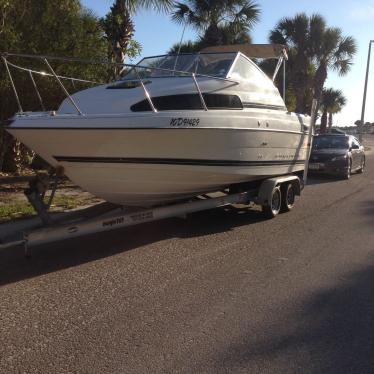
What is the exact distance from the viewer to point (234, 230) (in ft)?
26.2

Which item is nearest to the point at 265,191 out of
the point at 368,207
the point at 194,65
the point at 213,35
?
the point at 194,65

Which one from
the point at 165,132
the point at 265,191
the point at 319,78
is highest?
the point at 319,78

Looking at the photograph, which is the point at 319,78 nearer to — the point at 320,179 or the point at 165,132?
the point at 320,179

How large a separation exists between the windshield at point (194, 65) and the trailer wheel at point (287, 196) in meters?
2.63

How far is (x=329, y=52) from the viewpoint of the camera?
31.2m

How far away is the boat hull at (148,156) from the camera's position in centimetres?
593

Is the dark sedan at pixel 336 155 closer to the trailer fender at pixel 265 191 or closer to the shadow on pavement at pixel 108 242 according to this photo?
the shadow on pavement at pixel 108 242

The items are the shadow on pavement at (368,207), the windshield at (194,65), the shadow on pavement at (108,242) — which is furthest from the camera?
the shadow on pavement at (368,207)

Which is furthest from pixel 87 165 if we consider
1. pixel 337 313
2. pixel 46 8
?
pixel 46 8

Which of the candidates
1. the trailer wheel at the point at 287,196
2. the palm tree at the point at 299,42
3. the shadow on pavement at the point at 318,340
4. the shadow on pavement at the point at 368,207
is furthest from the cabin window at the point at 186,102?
the palm tree at the point at 299,42

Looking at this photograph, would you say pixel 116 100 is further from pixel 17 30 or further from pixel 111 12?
pixel 111 12

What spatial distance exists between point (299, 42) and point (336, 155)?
15.6 m

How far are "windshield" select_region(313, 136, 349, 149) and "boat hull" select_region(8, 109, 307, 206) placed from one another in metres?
9.93

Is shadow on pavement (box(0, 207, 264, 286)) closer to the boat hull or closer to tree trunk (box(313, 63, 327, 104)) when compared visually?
the boat hull
